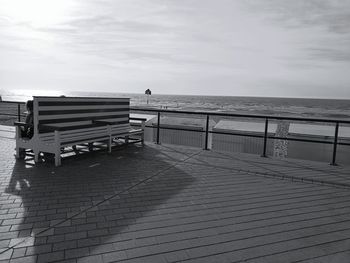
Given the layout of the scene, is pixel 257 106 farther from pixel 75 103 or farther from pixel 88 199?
pixel 88 199

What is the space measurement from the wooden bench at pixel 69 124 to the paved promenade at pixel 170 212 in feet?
1.02

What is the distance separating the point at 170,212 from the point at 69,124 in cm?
296

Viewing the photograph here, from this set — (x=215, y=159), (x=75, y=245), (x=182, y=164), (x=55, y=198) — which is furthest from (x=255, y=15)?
(x=75, y=245)

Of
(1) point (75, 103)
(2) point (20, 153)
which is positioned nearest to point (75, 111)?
(1) point (75, 103)

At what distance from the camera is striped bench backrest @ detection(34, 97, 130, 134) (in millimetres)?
4793

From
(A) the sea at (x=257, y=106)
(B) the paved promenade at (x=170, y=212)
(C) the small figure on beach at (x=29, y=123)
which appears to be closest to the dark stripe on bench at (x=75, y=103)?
(C) the small figure on beach at (x=29, y=123)

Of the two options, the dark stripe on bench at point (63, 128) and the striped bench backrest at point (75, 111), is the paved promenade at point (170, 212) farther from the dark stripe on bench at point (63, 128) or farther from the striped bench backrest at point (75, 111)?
the striped bench backrest at point (75, 111)

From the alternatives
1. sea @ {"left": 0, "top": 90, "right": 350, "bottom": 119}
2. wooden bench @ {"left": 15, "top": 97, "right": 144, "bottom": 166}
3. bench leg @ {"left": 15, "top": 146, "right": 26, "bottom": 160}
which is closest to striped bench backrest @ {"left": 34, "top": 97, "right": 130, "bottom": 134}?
wooden bench @ {"left": 15, "top": 97, "right": 144, "bottom": 166}

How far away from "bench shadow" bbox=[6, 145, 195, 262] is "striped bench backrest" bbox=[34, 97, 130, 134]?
2.02ft

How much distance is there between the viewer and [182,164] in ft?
17.1

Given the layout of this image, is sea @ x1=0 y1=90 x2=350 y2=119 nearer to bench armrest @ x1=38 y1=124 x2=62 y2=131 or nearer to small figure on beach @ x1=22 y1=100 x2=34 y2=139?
small figure on beach @ x1=22 y1=100 x2=34 y2=139

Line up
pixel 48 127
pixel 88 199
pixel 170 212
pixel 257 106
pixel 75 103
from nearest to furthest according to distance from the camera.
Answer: pixel 170 212, pixel 88 199, pixel 48 127, pixel 75 103, pixel 257 106

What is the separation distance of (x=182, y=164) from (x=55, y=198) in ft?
7.74

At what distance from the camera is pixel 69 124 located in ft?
17.3
